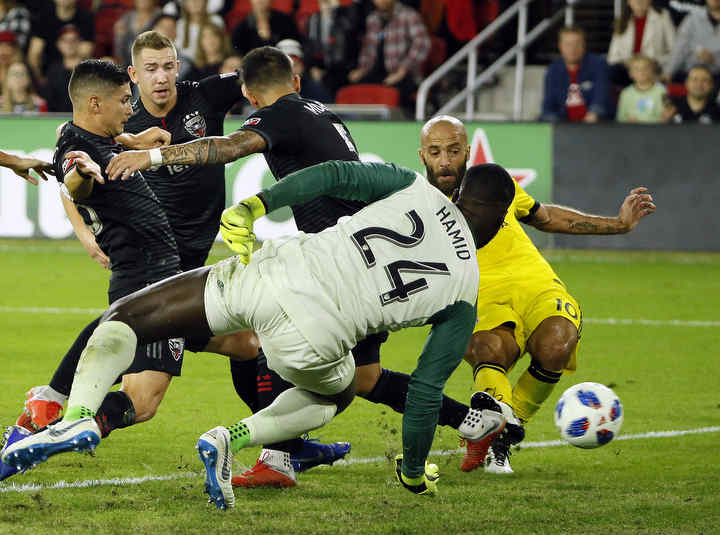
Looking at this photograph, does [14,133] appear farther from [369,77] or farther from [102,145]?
[102,145]

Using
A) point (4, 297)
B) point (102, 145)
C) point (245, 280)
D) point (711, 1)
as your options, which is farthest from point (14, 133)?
point (245, 280)

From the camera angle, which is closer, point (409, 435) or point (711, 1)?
point (409, 435)

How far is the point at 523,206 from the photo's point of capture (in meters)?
6.25

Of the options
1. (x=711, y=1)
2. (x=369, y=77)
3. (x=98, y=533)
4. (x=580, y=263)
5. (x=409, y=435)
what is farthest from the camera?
(x=369, y=77)

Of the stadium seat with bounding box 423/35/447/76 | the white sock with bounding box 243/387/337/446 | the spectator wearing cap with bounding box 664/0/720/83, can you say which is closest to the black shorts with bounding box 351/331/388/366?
the white sock with bounding box 243/387/337/446

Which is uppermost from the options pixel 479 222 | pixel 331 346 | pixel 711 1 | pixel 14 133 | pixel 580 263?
pixel 479 222

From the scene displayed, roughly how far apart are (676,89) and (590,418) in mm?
10630

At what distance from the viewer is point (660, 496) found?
5.34m

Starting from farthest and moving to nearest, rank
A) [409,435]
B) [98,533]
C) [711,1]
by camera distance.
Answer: [711,1]
[409,435]
[98,533]

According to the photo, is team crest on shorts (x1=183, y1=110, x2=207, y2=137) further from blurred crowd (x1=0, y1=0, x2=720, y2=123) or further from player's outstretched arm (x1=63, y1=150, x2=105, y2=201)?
blurred crowd (x1=0, y1=0, x2=720, y2=123)

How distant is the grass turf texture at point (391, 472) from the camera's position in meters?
4.84

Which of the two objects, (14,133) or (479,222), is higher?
(479,222)

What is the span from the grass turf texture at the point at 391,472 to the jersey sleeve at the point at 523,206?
1.18m

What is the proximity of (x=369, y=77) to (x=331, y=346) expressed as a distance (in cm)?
1250
